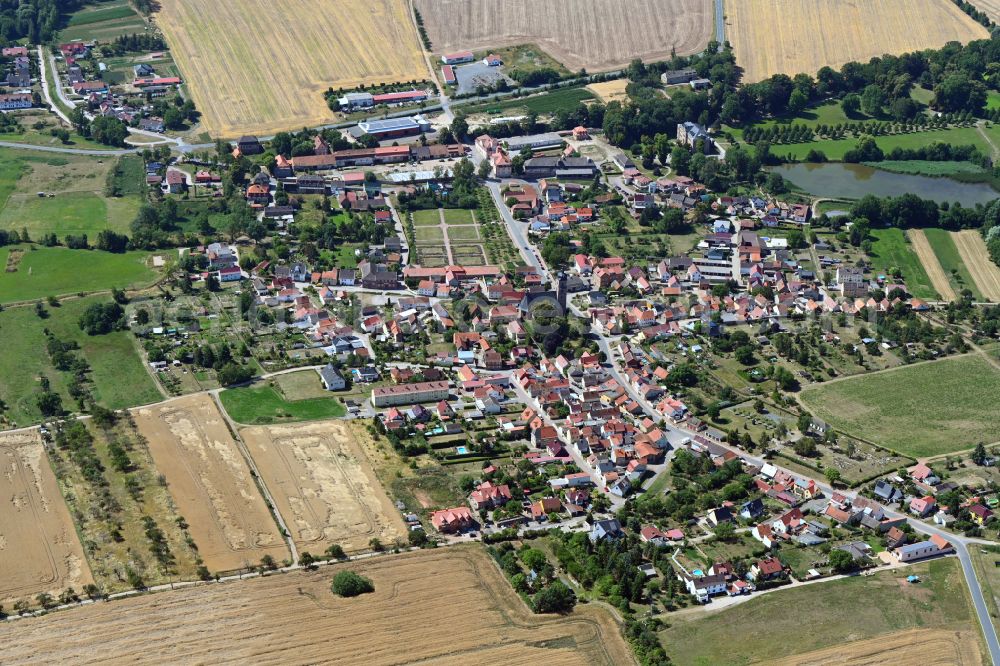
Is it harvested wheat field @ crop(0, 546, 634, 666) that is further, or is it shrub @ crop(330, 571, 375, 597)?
shrub @ crop(330, 571, 375, 597)

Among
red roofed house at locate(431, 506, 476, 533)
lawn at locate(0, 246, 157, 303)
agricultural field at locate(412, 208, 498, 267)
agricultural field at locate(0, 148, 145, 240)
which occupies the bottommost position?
red roofed house at locate(431, 506, 476, 533)

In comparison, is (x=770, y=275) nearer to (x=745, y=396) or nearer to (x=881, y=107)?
(x=745, y=396)

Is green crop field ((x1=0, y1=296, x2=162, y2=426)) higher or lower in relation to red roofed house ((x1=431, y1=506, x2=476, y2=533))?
higher

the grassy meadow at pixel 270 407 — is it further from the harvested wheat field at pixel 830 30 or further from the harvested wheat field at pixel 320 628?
the harvested wheat field at pixel 830 30

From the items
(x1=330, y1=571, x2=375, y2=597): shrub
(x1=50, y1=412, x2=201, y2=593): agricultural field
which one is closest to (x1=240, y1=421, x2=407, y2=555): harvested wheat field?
(x1=330, y1=571, x2=375, y2=597): shrub

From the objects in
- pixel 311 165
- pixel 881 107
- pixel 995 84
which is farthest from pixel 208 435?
pixel 995 84

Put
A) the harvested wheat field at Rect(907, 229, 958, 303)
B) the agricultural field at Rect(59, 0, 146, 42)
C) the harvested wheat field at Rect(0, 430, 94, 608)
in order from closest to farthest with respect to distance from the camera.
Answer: the harvested wheat field at Rect(0, 430, 94, 608), the harvested wheat field at Rect(907, 229, 958, 303), the agricultural field at Rect(59, 0, 146, 42)

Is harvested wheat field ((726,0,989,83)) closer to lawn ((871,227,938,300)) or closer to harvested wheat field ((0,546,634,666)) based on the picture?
lawn ((871,227,938,300))

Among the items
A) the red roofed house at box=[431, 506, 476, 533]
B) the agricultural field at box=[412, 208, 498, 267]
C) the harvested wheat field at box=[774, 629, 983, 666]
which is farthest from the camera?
the agricultural field at box=[412, 208, 498, 267]
